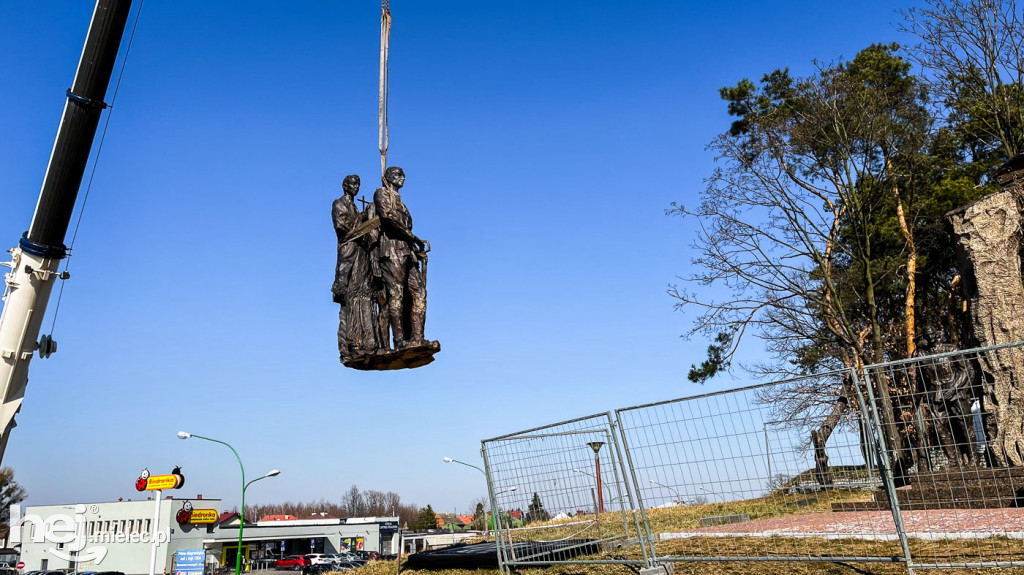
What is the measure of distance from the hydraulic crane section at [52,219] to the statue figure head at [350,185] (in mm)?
2963

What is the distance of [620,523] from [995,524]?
11.8ft

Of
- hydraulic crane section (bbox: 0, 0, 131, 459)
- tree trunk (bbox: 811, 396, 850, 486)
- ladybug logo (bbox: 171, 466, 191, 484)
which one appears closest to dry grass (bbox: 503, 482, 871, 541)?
tree trunk (bbox: 811, 396, 850, 486)

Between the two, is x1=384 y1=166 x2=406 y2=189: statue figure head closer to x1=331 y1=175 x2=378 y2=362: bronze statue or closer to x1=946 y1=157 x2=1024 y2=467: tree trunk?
x1=331 y1=175 x2=378 y2=362: bronze statue

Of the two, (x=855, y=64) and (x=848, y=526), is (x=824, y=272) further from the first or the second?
(x=848, y=526)

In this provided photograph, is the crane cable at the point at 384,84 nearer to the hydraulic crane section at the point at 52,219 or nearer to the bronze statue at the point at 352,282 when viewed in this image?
the bronze statue at the point at 352,282

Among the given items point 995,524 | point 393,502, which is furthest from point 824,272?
point 393,502

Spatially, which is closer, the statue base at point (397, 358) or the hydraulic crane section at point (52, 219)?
the statue base at point (397, 358)

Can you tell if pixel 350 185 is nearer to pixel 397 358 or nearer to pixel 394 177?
pixel 394 177

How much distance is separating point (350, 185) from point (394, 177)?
504 millimetres

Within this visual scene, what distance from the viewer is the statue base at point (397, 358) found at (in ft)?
24.5

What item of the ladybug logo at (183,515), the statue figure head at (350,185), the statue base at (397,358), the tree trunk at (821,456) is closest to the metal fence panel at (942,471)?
the tree trunk at (821,456)

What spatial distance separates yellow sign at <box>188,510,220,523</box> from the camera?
159 ft

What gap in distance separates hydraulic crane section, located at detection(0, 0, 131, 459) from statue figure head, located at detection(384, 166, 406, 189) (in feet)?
11.2

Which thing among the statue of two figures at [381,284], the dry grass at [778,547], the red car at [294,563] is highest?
the statue of two figures at [381,284]
